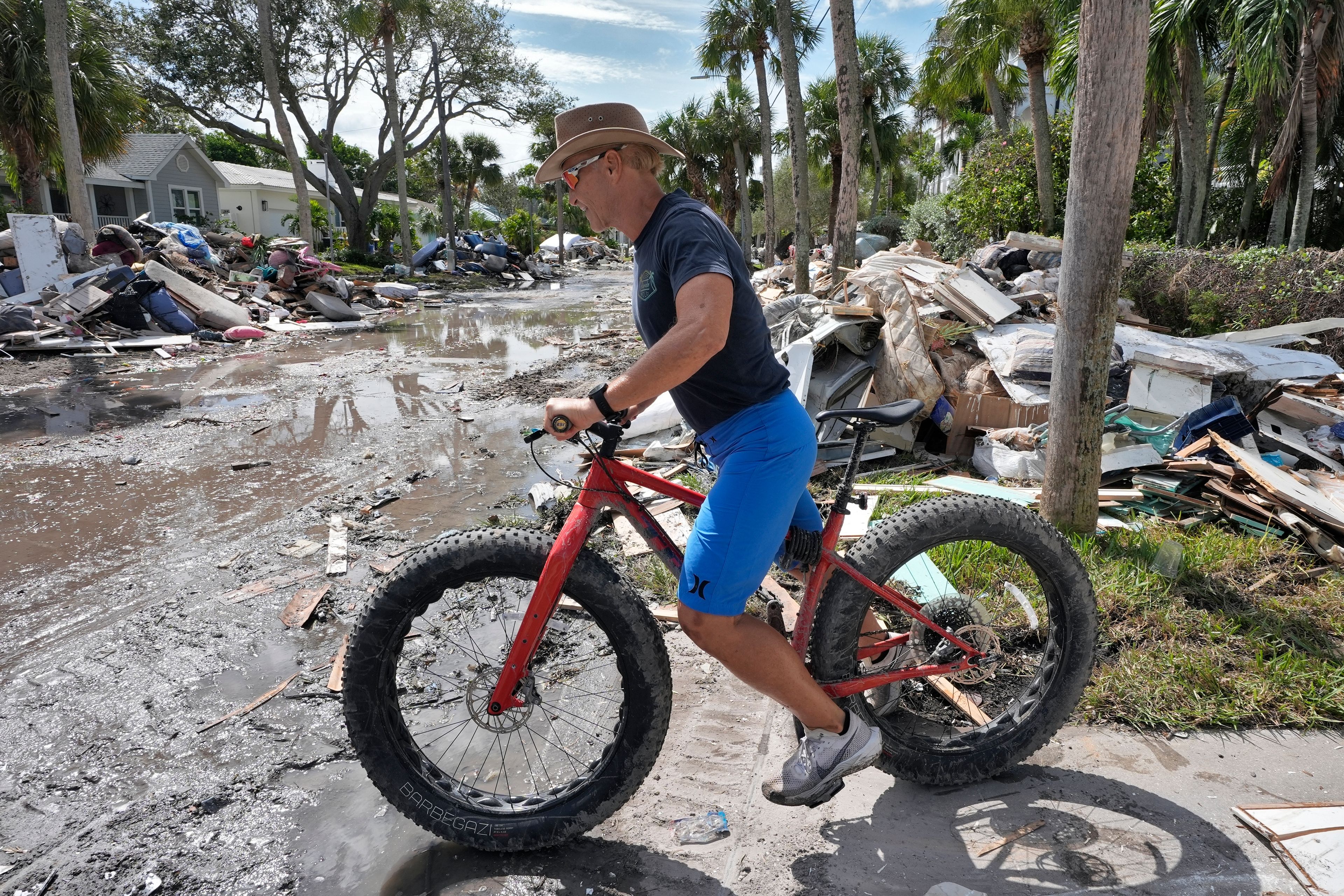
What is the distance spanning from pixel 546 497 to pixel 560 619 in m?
2.03

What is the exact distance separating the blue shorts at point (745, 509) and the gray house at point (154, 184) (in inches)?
1668

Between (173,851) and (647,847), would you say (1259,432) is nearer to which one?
(647,847)

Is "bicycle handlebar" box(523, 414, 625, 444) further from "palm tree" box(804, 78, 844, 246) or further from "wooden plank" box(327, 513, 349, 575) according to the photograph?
"palm tree" box(804, 78, 844, 246)

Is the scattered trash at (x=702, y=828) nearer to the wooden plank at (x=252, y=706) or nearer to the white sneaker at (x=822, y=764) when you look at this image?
the white sneaker at (x=822, y=764)

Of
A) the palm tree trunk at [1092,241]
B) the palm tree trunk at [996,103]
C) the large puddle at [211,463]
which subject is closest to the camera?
the palm tree trunk at [1092,241]

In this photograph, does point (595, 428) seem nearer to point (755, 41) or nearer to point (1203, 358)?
point (1203, 358)

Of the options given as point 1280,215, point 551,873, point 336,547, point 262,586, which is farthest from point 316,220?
point 551,873

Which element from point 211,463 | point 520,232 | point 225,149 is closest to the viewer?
point 211,463

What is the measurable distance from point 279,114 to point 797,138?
1814cm

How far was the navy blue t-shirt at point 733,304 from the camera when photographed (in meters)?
2.18

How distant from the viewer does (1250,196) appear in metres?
21.0

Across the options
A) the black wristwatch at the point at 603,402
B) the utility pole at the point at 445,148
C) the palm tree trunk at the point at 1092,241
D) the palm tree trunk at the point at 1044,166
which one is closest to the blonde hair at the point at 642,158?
the black wristwatch at the point at 603,402

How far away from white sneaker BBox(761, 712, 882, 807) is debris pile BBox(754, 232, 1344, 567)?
82.9 inches

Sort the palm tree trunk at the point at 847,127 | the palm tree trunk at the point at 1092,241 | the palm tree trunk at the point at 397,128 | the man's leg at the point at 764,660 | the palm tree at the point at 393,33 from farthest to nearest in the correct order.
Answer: the palm tree trunk at the point at 397,128, the palm tree at the point at 393,33, the palm tree trunk at the point at 847,127, the palm tree trunk at the point at 1092,241, the man's leg at the point at 764,660
